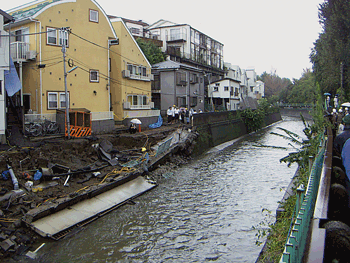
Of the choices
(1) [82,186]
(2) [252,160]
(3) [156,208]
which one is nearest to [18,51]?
(1) [82,186]

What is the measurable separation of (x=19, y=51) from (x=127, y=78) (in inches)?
430

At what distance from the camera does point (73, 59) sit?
25891mm

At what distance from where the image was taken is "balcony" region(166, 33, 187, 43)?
5619 cm

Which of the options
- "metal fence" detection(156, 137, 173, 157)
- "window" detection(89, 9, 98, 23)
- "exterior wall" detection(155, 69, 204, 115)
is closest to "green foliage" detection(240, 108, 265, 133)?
"exterior wall" detection(155, 69, 204, 115)

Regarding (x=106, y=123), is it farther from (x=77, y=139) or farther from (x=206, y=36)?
(x=206, y=36)

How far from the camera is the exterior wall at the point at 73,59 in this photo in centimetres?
2361

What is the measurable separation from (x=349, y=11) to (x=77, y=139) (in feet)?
82.8

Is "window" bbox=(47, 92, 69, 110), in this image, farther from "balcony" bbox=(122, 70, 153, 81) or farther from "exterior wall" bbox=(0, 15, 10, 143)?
A: "balcony" bbox=(122, 70, 153, 81)

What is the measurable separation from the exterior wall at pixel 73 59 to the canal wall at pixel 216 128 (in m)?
8.84

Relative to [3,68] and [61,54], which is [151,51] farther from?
[3,68]

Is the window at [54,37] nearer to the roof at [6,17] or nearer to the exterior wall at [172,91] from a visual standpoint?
the roof at [6,17]

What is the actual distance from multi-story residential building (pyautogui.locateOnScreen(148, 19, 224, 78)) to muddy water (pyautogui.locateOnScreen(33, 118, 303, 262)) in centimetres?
3837

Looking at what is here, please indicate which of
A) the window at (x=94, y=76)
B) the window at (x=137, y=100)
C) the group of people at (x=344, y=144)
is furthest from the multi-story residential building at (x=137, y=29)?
the group of people at (x=344, y=144)

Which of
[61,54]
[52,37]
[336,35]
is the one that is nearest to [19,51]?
[52,37]
